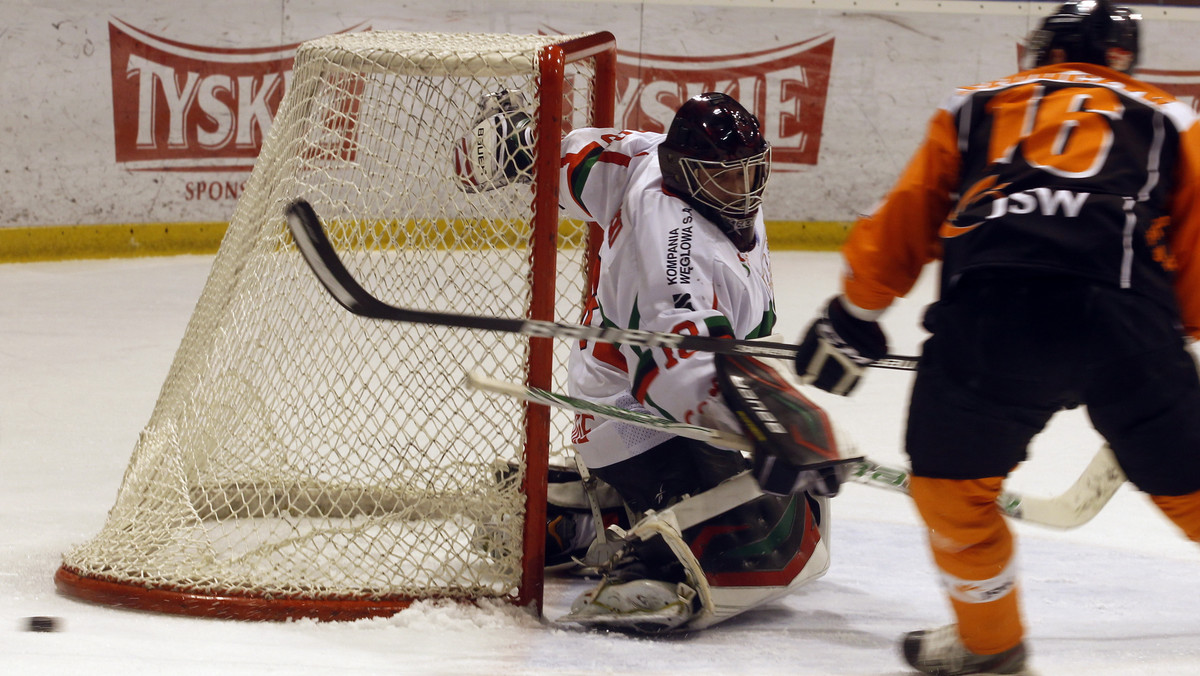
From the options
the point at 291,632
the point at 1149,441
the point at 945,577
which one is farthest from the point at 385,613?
the point at 1149,441

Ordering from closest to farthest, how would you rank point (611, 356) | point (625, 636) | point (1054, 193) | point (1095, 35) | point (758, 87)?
point (1054, 193), point (1095, 35), point (625, 636), point (611, 356), point (758, 87)

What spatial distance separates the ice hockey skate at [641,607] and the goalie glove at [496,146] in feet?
2.34

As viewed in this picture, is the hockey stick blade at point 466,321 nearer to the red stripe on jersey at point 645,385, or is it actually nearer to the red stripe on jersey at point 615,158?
the red stripe on jersey at point 645,385

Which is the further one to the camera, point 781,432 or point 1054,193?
point 781,432

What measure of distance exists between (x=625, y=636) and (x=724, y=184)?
78cm

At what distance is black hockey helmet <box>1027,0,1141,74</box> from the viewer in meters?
1.79

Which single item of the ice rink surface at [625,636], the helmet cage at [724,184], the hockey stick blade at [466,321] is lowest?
the ice rink surface at [625,636]

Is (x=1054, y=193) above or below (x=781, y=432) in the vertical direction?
above

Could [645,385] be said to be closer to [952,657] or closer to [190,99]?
[952,657]

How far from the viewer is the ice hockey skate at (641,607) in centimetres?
215

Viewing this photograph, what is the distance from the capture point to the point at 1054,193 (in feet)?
5.43

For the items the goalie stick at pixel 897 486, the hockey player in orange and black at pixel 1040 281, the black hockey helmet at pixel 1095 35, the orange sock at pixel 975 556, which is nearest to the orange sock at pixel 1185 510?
the hockey player in orange and black at pixel 1040 281

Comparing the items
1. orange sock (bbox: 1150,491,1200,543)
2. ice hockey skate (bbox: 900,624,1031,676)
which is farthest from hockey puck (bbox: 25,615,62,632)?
orange sock (bbox: 1150,491,1200,543)

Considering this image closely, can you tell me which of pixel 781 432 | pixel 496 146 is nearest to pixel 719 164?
pixel 496 146
